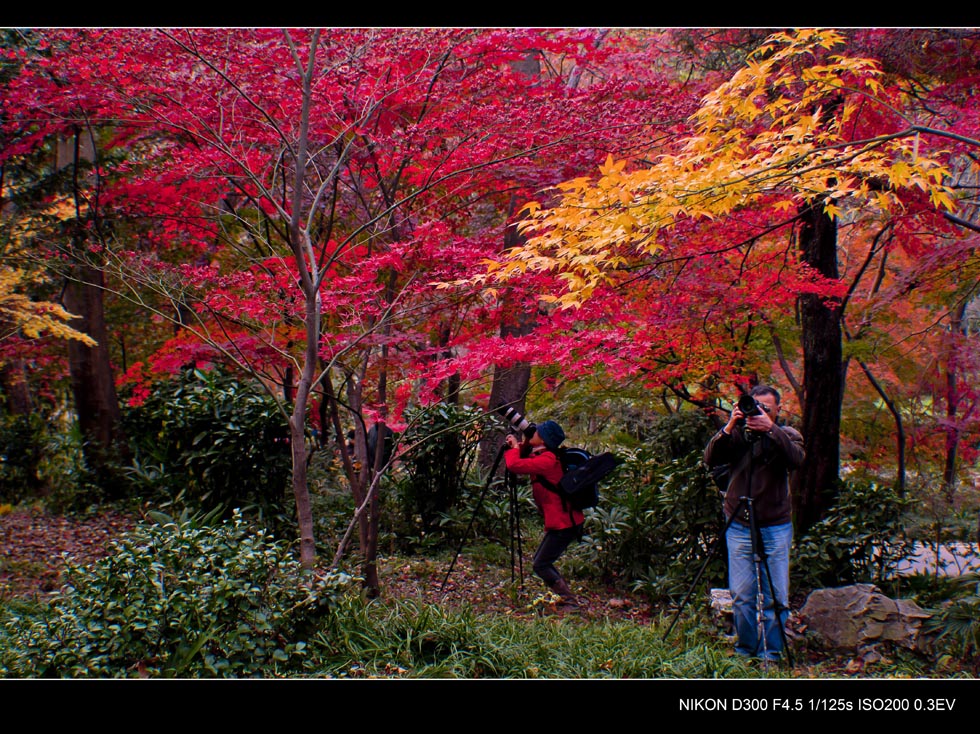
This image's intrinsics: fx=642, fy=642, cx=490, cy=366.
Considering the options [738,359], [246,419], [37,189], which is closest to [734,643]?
[738,359]

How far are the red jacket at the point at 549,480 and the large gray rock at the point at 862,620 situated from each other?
171cm

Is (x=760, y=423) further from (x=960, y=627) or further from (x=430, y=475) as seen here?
(x=430, y=475)

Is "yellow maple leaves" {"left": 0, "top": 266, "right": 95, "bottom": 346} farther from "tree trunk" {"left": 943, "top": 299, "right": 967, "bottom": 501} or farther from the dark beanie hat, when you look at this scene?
"tree trunk" {"left": 943, "top": 299, "right": 967, "bottom": 501}

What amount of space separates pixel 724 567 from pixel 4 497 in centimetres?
820

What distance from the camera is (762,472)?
3768 millimetres

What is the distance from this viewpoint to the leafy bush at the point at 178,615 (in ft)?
9.82

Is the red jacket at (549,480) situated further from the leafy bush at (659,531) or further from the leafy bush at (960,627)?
the leafy bush at (960,627)

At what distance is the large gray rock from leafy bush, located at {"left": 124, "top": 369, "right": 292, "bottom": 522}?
453 cm

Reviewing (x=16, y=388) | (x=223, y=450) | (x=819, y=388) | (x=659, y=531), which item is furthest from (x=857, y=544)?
(x=16, y=388)

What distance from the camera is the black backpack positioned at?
14.9 ft

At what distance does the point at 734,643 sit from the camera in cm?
405

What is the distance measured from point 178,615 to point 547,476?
8.15ft

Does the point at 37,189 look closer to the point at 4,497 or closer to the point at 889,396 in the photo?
the point at 4,497

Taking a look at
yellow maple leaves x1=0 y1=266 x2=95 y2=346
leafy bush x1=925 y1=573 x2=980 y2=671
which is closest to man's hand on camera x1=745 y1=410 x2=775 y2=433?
leafy bush x1=925 y1=573 x2=980 y2=671
